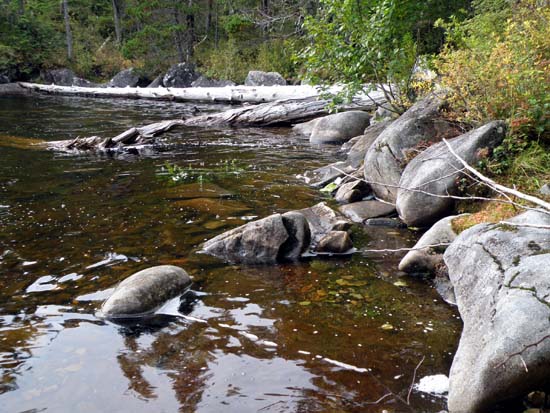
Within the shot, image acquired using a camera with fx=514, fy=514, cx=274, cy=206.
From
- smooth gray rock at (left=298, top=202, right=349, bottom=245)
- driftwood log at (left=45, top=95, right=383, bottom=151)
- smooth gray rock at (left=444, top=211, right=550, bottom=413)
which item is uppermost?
driftwood log at (left=45, top=95, right=383, bottom=151)

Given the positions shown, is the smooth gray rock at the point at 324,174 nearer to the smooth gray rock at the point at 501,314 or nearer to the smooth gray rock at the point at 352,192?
the smooth gray rock at the point at 352,192

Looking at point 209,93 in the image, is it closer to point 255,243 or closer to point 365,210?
point 365,210

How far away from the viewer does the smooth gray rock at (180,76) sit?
95.9ft

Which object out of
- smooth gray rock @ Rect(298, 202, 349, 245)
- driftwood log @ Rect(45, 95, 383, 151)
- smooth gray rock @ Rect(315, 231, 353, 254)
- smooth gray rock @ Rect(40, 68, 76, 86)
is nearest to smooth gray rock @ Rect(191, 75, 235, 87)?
smooth gray rock @ Rect(40, 68, 76, 86)

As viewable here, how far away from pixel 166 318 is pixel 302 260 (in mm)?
1733

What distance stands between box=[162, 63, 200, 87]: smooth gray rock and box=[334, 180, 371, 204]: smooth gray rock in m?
23.0

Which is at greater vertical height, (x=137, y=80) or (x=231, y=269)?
(x=137, y=80)

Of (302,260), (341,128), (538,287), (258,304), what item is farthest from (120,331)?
(341,128)

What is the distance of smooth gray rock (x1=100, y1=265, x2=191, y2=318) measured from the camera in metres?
4.51

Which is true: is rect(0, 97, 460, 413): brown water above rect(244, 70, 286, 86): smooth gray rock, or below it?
below

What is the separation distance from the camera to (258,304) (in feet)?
15.3

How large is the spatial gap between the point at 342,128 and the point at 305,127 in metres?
1.77

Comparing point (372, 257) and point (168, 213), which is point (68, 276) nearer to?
point (168, 213)

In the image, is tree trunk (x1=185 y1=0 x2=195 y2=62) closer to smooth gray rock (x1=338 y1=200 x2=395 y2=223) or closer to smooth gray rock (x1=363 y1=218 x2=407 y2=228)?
smooth gray rock (x1=338 y1=200 x2=395 y2=223)
